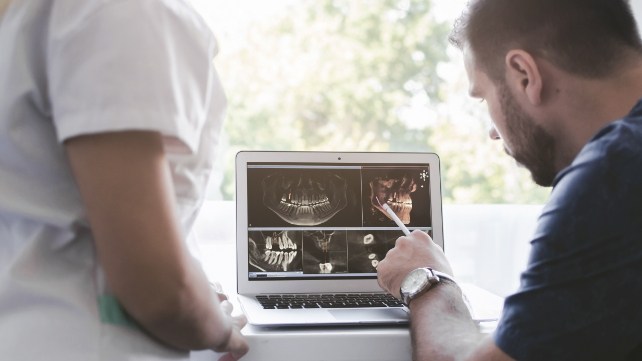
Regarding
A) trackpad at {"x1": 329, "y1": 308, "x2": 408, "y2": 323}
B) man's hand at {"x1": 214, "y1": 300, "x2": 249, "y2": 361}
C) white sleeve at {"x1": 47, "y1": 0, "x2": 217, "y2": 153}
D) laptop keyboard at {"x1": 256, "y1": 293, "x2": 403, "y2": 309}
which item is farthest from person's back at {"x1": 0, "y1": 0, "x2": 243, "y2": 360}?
laptop keyboard at {"x1": 256, "y1": 293, "x2": 403, "y2": 309}

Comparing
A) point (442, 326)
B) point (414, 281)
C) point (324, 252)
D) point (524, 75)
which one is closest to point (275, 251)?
point (324, 252)

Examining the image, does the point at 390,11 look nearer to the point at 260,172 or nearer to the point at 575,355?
the point at 260,172

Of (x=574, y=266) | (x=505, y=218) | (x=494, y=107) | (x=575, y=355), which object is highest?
(x=494, y=107)

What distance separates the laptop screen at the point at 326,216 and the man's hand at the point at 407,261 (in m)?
0.17

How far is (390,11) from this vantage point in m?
3.72

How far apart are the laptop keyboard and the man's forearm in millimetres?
171

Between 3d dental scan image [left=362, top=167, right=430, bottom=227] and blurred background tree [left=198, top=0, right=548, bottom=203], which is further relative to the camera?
blurred background tree [left=198, top=0, right=548, bottom=203]

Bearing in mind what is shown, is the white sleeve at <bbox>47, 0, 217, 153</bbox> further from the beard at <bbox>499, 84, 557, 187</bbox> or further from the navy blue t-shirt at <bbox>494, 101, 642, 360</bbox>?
the beard at <bbox>499, 84, 557, 187</bbox>

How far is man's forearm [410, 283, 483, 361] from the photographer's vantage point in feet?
3.50

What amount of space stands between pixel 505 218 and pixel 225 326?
4.52 ft

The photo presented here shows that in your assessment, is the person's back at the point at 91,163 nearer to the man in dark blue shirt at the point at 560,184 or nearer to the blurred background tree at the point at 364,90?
the man in dark blue shirt at the point at 560,184

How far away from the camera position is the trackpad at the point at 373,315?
1.21m

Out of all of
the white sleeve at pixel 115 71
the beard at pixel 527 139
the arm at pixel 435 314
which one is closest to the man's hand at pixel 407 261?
the arm at pixel 435 314

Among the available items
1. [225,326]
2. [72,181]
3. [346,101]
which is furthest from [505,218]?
[346,101]
